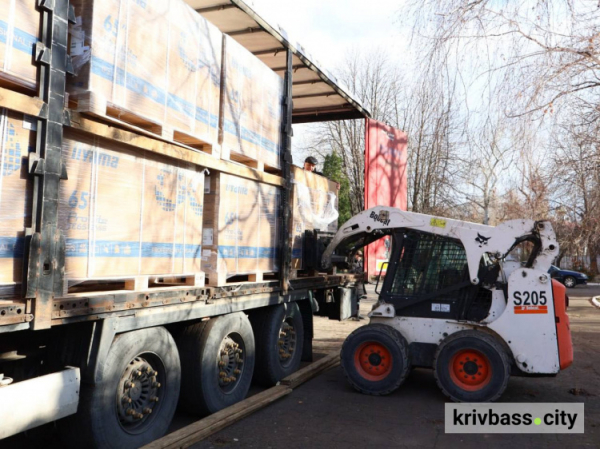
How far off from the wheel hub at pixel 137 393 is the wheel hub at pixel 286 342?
2.68 metres

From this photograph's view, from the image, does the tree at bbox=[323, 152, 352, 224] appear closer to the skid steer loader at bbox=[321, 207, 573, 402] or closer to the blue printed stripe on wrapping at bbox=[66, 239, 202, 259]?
the skid steer loader at bbox=[321, 207, 573, 402]

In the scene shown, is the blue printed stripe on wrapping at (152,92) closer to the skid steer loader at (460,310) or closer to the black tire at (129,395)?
the black tire at (129,395)

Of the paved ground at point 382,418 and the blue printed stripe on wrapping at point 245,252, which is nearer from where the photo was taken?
the paved ground at point 382,418

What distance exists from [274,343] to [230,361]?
0.94 metres

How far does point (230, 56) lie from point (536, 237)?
4.13 m

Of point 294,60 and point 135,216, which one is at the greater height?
point 294,60

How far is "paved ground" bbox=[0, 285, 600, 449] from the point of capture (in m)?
4.91

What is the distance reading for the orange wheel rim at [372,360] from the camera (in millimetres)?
6688

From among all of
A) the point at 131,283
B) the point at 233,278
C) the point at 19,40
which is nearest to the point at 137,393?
the point at 131,283

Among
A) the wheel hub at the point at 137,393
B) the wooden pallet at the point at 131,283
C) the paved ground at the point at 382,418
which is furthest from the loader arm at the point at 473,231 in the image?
the wheel hub at the point at 137,393

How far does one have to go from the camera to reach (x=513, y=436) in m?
5.28

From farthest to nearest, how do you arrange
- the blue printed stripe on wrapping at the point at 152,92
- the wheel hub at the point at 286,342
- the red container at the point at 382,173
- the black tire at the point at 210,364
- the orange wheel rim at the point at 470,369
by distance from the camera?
the red container at the point at 382,173 < the wheel hub at the point at 286,342 < the orange wheel rim at the point at 470,369 < the black tire at the point at 210,364 < the blue printed stripe on wrapping at the point at 152,92

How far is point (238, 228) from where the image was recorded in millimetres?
5746

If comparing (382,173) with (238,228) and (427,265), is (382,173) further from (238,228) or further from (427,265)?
(238,228)
